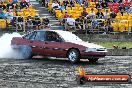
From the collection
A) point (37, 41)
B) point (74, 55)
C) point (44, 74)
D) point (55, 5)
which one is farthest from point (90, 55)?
point (55, 5)

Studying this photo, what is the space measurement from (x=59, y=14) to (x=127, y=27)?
4664mm

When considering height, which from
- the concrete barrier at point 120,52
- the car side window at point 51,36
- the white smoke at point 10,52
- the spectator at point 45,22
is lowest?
the concrete barrier at point 120,52

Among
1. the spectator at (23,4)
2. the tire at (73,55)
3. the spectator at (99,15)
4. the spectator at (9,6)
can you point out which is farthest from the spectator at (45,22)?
the tire at (73,55)

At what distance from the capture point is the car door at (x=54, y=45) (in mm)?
22281

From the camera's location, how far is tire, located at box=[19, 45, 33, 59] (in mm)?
23562

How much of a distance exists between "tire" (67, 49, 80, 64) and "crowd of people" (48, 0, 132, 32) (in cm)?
983

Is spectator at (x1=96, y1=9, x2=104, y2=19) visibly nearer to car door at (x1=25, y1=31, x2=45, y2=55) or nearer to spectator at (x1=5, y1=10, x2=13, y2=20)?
spectator at (x1=5, y1=10, x2=13, y2=20)

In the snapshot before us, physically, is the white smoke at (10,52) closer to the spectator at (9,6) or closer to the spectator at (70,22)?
the spectator at (70,22)

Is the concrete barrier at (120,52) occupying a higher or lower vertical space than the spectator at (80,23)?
lower

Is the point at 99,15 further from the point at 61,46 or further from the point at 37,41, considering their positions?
the point at 61,46

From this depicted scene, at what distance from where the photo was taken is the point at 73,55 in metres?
21.9

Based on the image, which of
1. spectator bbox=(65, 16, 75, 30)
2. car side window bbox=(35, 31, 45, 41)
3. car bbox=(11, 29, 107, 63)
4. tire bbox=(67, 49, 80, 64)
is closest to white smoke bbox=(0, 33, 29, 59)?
car bbox=(11, 29, 107, 63)

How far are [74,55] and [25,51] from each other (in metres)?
2.90

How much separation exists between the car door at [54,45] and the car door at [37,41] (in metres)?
0.27
